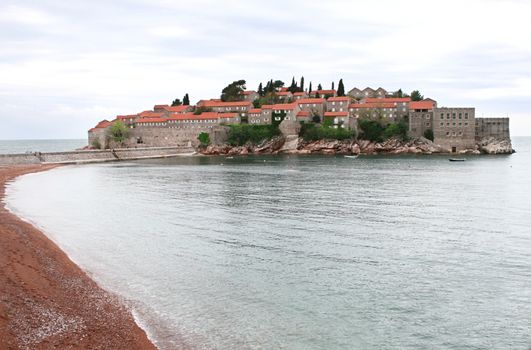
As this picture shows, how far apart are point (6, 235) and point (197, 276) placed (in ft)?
30.5

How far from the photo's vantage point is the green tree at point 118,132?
380 ft

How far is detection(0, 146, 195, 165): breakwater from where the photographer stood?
77956 millimetres

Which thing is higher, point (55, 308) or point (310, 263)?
point (55, 308)

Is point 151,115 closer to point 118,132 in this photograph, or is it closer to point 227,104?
point 118,132

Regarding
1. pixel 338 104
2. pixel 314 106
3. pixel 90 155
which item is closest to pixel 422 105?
pixel 338 104

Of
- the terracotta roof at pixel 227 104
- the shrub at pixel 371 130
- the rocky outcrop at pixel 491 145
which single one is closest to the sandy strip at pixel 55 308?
the shrub at pixel 371 130

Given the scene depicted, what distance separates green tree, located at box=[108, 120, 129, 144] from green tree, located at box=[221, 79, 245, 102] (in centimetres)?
2621

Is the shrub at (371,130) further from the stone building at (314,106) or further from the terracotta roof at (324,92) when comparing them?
the terracotta roof at (324,92)

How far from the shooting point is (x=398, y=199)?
37156 mm

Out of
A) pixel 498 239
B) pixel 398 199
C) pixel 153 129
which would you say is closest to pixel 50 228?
pixel 498 239

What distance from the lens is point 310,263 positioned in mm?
18375

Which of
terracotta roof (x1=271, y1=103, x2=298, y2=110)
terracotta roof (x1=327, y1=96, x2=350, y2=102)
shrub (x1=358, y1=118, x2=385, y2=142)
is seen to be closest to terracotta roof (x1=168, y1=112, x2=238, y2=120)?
terracotta roof (x1=271, y1=103, x2=298, y2=110)

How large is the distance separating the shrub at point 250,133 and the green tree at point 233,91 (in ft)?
56.9

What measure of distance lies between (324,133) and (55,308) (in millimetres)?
94645
